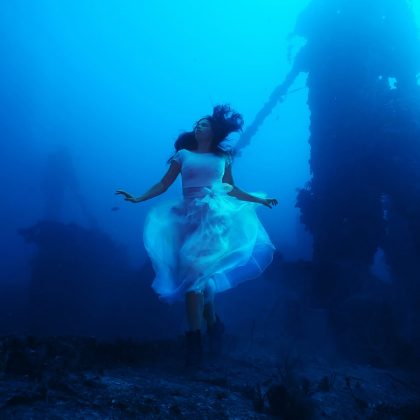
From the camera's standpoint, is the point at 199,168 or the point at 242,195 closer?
the point at 199,168

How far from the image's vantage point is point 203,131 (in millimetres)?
4145

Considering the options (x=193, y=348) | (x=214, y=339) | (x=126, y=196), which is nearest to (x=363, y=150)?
(x=214, y=339)

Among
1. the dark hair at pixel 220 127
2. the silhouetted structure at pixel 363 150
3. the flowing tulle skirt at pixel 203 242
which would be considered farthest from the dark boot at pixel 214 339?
the silhouetted structure at pixel 363 150

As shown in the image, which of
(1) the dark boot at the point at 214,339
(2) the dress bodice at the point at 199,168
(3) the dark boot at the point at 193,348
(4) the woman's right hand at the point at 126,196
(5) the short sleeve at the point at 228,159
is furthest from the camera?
(5) the short sleeve at the point at 228,159

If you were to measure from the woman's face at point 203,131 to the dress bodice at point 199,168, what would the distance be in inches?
8.6

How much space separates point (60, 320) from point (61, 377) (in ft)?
48.6

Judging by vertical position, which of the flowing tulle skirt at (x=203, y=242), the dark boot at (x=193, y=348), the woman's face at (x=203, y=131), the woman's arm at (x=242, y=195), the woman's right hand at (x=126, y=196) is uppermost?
the woman's face at (x=203, y=131)

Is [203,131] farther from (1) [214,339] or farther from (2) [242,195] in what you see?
(1) [214,339]

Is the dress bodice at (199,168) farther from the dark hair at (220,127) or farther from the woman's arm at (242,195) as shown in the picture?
the woman's arm at (242,195)

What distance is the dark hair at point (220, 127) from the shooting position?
4.16 meters

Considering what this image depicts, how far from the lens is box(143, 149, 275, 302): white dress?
353cm

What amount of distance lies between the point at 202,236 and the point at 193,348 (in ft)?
3.81

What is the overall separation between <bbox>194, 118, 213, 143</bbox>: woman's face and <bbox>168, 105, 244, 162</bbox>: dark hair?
4cm

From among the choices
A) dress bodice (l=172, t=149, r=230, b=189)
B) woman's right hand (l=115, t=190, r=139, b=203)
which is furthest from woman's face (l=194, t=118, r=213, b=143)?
woman's right hand (l=115, t=190, r=139, b=203)
